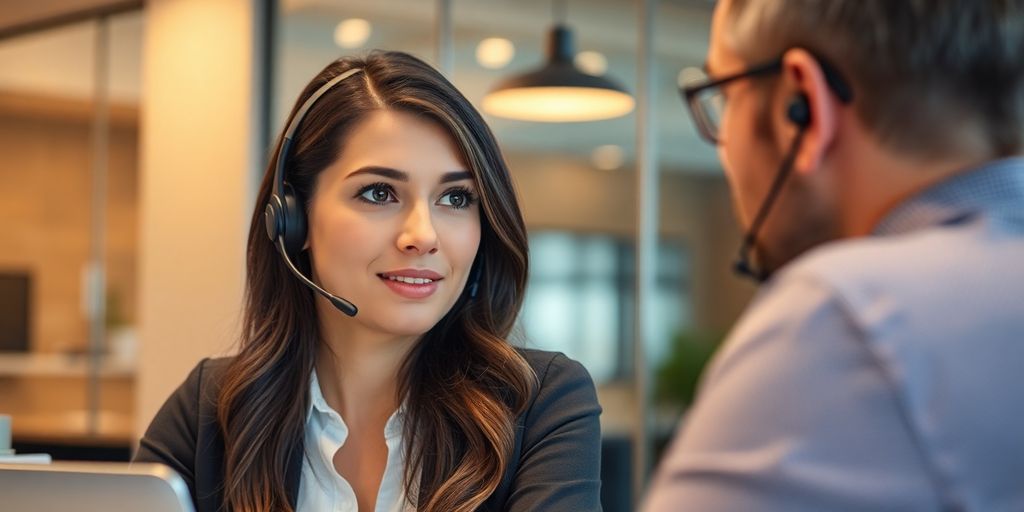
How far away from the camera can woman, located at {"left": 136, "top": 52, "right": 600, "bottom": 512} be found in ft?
5.32

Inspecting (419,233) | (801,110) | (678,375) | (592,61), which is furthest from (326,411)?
(592,61)

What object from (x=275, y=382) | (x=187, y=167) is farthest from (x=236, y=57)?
(x=275, y=382)

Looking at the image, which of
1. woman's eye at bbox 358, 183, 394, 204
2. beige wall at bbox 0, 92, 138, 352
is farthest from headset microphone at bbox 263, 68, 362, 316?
beige wall at bbox 0, 92, 138, 352

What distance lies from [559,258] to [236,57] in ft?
5.28

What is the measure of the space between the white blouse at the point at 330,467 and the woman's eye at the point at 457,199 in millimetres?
305

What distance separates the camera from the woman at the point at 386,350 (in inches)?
63.8

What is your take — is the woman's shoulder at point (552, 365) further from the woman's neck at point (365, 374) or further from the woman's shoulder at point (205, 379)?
the woman's shoulder at point (205, 379)

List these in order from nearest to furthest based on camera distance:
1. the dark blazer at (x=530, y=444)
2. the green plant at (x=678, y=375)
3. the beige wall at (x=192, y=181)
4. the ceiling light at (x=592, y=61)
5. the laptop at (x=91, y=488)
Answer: the laptop at (x=91, y=488), the dark blazer at (x=530, y=444), the green plant at (x=678, y=375), the ceiling light at (x=592, y=61), the beige wall at (x=192, y=181)

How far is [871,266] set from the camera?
650mm

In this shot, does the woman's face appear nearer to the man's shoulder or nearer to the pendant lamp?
the man's shoulder

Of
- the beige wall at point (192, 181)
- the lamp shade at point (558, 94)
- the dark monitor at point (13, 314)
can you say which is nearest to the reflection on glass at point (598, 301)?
the lamp shade at point (558, 94)

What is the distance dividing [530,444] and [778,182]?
91 centimetres

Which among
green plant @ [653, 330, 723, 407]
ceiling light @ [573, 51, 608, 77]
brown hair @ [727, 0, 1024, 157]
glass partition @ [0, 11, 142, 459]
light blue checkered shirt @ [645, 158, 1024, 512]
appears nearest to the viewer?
light blue checkered shirt @ [645, 158, 1024, 512]

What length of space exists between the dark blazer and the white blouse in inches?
0.8
